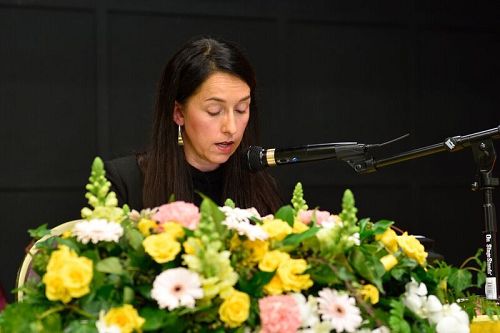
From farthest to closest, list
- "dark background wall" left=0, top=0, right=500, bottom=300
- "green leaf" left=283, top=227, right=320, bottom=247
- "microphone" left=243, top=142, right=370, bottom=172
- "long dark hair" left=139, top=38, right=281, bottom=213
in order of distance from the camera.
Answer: "dark background wall" left=0, top=0, right=500, bottom=300 → "long dark hair" left=139, top=38, right=281, bottom=213 → "microphone" left=243, top=142, right=370, bottom=172 → "green leaf" left=283, top=227, right=320, bottom=247

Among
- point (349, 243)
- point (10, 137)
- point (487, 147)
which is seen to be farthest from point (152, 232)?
point (10, 137)

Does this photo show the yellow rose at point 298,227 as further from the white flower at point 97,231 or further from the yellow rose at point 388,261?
the white flower at point 97,231

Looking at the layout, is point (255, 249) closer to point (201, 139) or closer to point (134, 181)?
point (201, 139)

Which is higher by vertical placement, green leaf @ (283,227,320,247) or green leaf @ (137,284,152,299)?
green leaf @ (283,227,320,247)

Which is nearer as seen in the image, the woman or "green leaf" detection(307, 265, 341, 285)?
"green leaf" detection(307, 265, 341, 285)

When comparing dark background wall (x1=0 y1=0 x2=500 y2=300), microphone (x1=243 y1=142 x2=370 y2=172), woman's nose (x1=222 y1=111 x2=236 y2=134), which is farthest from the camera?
dark background wall (x1=0 y1=0 x2=500 y2=300)

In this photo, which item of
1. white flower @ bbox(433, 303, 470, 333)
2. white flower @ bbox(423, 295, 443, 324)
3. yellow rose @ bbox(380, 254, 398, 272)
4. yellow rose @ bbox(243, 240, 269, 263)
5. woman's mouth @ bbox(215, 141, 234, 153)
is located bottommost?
white flower @ bbox(433, 303, 470, 333)

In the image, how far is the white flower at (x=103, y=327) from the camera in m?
0.90

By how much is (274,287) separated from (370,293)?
0.41 feet

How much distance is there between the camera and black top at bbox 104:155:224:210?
2189mm

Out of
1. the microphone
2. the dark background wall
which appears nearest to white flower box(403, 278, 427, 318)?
the microphone

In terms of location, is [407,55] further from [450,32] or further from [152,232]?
[152,232]

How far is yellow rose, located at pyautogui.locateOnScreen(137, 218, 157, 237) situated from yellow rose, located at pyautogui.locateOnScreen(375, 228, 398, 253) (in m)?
0.31

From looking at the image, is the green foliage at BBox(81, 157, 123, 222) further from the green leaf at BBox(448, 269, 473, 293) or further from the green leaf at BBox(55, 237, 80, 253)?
the green leaf at BBox(448, 269, 473, 293)
